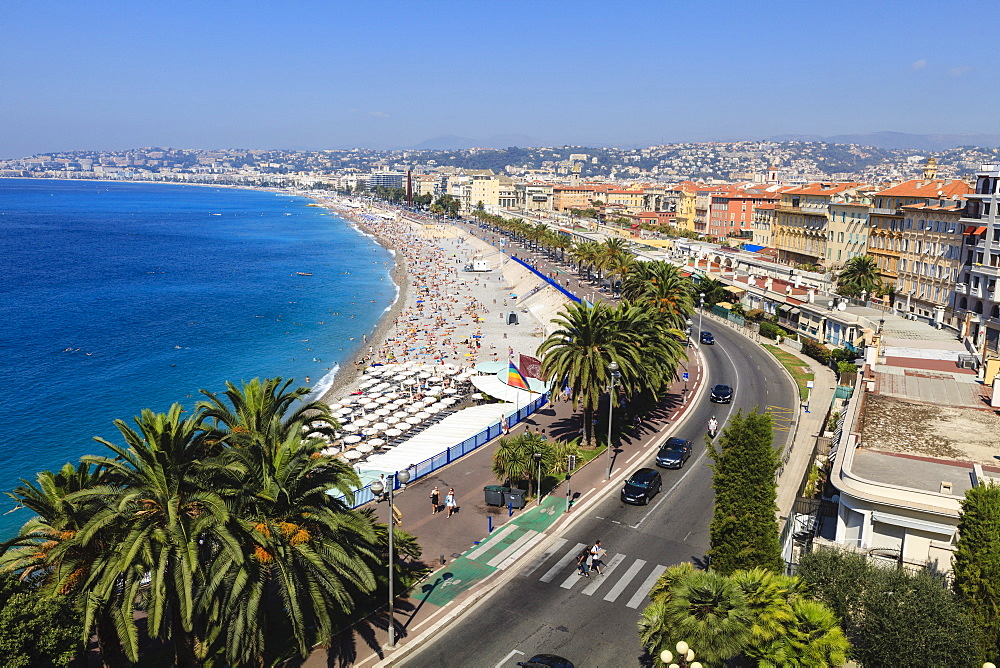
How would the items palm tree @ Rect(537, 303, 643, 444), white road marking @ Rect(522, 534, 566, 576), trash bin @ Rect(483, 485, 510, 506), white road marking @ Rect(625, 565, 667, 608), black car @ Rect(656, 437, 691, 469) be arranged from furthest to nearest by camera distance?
palm tree @ Rect(537, 303, 643, 444), black car @ Rect(656, 437, 691, 469), trash bin @ Rect(483, 485, 510, 506), white road marking @ Rect(522, 534, 566, 576), white road marking @ Rect(625, 565, 667, 608)

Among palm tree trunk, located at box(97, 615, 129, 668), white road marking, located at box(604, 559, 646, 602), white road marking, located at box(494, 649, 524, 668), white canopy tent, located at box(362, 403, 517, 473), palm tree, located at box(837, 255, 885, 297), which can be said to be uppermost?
palm tree, located at box(837, 255, 885, 297)

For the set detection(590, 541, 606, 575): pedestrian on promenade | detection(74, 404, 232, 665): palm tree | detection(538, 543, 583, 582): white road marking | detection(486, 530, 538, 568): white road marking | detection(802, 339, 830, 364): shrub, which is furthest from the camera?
detection(802, 339, 830, 364): shrub

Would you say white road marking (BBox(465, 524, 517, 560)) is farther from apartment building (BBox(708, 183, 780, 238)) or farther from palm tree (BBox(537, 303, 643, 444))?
apartment building (BBox(708, 183, 780, 238))

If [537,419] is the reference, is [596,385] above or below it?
above

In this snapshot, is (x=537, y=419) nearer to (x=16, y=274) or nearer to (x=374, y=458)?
(x=374, y=458)

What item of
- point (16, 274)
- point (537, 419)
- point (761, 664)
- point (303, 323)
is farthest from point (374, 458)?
point (16, 274)

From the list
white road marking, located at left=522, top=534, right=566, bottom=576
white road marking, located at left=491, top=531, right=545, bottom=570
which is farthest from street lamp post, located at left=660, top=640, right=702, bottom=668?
white road marking, located at left=491, top=531, right=545, bottom=570
